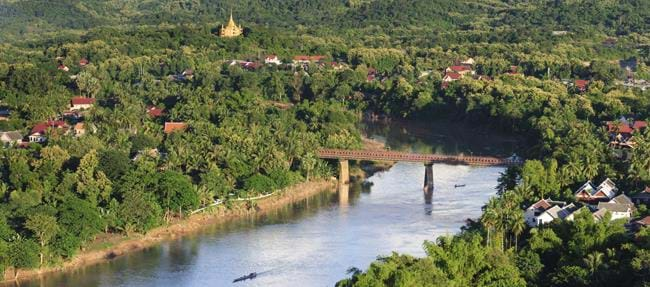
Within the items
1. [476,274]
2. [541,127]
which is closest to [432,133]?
[541,127]

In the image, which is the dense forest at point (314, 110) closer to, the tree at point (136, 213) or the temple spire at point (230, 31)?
the tree at point (136, 213)

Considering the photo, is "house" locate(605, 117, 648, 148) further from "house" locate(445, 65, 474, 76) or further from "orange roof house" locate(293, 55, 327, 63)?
"orange roof house" locate(293, 55, 327, 63)

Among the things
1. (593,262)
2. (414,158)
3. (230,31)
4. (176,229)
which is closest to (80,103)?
(414,158)

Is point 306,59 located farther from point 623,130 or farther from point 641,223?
point 641,223

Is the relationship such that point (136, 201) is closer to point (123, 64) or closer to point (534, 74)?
point (123, 64)

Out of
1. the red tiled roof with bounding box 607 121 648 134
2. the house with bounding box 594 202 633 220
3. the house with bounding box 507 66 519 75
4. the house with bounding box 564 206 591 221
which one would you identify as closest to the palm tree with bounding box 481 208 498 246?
the house with bounding box 564 206 591 221

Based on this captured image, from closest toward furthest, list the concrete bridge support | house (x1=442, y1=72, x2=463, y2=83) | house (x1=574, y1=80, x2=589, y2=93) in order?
the concrete bridge support, house (x1=574, y1=80, x2=589, y2=93), house (x1=442, y1=72, x2=463, y2=83)
